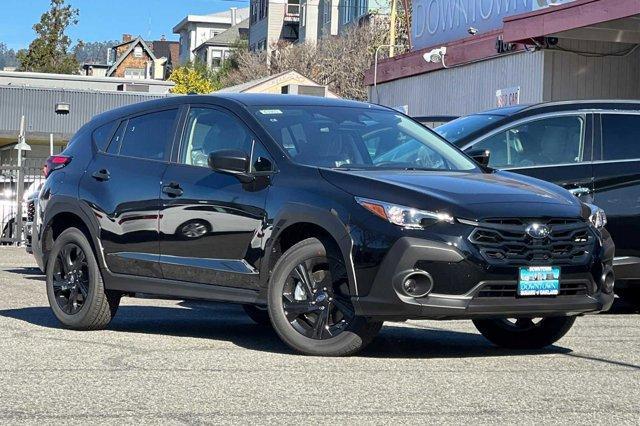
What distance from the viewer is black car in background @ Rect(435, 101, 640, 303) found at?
1122 centimetres

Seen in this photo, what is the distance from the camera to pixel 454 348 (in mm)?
9070

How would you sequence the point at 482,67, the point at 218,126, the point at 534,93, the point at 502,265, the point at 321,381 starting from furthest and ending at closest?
1. the point at 482,67
2. the point at 534,93
3. the point at 218,126
4. the point at 502,265
5. the point at 321,381

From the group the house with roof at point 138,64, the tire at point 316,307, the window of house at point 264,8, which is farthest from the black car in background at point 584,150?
the house with roof at point 138,64

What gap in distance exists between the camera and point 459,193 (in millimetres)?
8102

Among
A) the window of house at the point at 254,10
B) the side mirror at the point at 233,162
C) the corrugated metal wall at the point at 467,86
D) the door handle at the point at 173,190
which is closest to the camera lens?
the side mirror at the point at 233,162

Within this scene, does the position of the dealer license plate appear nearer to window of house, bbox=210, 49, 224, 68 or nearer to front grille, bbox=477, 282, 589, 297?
front grille, bbox=477, 282, 589, 297

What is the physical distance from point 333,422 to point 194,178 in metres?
3.37

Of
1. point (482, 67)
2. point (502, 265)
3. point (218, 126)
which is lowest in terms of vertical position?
point (502, 265)

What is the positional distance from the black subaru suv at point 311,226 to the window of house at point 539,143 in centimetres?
216

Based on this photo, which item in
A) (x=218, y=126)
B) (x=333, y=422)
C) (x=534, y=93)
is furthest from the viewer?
(x=534, y=93)

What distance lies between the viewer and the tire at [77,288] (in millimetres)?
9781

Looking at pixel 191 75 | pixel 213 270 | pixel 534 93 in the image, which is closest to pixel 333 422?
pixel 213 270

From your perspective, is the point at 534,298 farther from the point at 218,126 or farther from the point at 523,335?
the point at 218,126

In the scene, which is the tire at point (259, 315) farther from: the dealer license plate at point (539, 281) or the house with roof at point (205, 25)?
the house with roof at point (205, 25)
